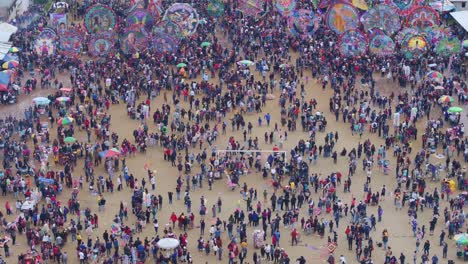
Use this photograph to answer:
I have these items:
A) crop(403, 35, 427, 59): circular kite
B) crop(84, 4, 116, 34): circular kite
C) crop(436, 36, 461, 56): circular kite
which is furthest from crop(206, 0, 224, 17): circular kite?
crop(436, 36, 461, 56): circular kite

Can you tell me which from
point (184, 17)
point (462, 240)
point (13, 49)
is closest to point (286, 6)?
point (184, 17)

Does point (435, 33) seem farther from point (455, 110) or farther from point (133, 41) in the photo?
point (133, 41)

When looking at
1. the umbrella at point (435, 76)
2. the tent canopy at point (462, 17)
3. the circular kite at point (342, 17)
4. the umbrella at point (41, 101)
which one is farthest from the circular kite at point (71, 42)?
the tent canopy at point (462, 17)

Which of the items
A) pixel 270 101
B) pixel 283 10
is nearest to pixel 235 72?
pixel 270 101

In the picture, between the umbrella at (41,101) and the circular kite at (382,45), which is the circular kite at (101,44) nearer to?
the umbrella at (41,101)

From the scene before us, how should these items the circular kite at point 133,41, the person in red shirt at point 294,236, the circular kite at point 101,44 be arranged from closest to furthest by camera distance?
the person in red shirt at point 294,236, the circular kite at point 101,44, the circular kite at point 133,41

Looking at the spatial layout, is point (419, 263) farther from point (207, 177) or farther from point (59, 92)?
point (59, 92)
